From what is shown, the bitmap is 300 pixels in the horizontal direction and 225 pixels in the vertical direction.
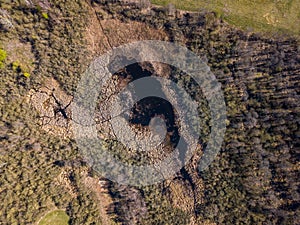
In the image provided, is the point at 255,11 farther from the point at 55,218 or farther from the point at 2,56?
the point at 55,218

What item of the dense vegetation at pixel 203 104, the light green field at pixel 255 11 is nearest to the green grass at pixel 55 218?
the dense vegetation at pixel 203 104

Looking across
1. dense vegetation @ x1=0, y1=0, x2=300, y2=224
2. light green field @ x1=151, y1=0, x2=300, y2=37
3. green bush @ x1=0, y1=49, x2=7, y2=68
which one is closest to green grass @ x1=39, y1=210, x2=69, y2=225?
dense vegetation @ x1=0, y1=0, x2=300, y2=224

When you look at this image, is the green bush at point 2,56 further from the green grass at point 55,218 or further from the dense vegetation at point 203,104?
the green grass at point 55,218

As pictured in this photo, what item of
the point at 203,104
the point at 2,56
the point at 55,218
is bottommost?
the point at 55,218

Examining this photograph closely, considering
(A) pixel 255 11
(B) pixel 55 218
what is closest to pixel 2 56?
(B) pixel 55 218

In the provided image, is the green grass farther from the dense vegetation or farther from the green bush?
the green bush

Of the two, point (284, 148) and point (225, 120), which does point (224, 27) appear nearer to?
point (225, 120)

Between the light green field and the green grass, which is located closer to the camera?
the light green field

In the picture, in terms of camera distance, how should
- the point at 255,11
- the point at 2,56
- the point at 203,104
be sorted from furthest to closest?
the point at 203,104 < the point at 255,11 < the point at 2,56
